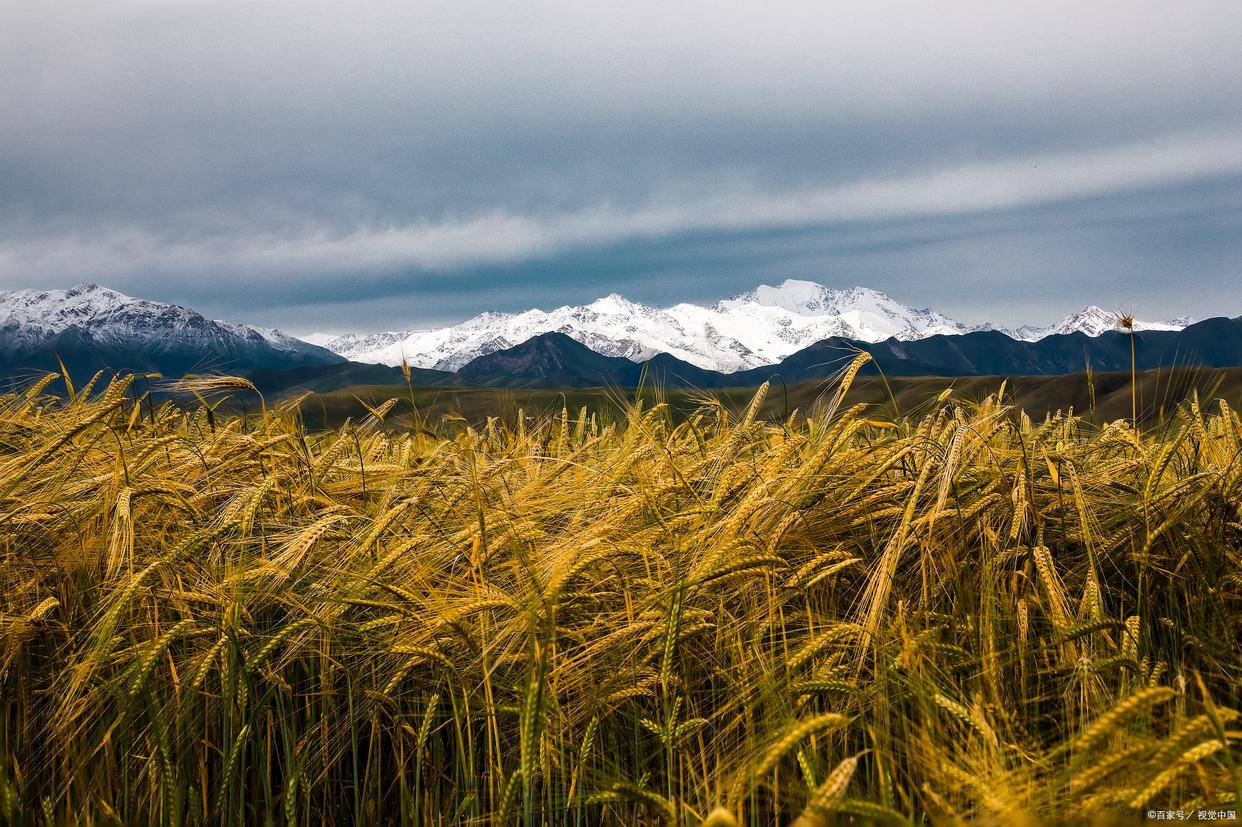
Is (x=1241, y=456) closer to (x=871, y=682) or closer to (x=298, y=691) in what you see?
(x=871, y=682)

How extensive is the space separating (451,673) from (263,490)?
3.27 feet

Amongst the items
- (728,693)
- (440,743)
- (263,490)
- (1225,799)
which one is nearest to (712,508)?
(728,693)

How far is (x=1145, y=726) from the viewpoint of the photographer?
62.9 inches

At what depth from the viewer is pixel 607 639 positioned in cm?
210

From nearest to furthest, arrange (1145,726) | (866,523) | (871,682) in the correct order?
(1145,726)
(871,682)
(866,523)

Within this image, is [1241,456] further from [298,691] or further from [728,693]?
[298,691]

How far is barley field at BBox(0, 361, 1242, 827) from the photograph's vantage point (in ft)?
6.11

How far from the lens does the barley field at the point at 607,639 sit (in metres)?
1.86

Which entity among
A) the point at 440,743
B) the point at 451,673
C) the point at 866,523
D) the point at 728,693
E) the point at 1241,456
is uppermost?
the point at 1241,456

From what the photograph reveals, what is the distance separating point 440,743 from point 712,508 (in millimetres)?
1218

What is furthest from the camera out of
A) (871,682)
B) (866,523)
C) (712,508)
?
(866,523)

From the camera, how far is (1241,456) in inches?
115

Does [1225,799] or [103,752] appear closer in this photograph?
[1225,799]

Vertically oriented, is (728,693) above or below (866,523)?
below
